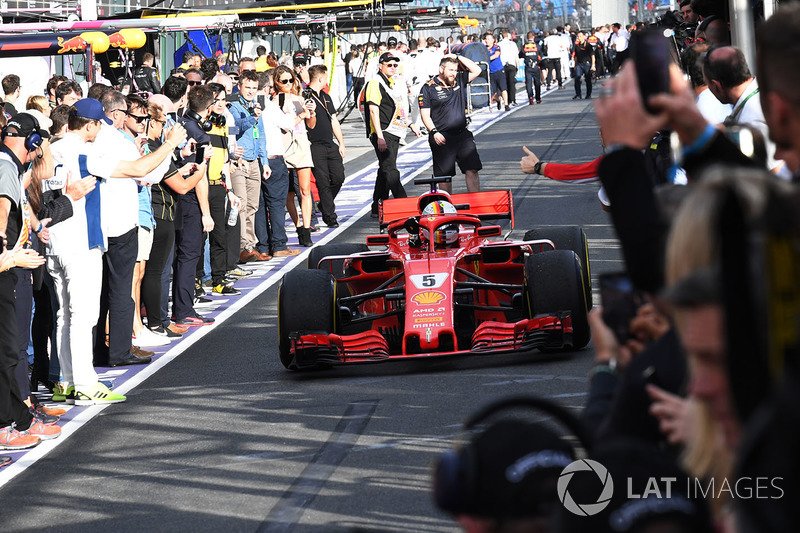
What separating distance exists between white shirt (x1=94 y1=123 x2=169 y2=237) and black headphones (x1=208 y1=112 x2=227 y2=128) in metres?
2.23

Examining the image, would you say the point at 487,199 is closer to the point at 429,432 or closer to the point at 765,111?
the point at 429,432

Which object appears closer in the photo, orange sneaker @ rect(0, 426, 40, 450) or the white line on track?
the white line on track

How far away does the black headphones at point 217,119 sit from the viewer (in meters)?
11.6

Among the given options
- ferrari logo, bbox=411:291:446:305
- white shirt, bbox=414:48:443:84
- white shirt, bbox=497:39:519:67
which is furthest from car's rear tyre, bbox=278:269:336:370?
white shirt, bbox=497:39:519:67

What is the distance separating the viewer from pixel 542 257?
8.51 metres

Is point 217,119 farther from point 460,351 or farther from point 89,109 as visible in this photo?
point 460,351

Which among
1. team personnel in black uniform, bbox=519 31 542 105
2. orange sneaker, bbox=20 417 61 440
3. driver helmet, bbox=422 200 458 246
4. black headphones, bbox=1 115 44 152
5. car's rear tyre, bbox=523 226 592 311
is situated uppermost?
team personnel in black uniform, bbox=519 31 542 105

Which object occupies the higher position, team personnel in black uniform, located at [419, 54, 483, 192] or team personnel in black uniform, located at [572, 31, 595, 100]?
team personnel in black uniform, located at [572, 31, 595, 100]

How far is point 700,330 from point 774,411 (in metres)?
0.28

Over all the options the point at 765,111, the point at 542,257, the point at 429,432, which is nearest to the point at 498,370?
the point at 542,257

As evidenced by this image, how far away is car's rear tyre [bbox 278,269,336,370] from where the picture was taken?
27.9 ft

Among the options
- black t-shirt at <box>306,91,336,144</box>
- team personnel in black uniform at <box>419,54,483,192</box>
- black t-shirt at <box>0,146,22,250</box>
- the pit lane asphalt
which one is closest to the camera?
the pit lane asphalt

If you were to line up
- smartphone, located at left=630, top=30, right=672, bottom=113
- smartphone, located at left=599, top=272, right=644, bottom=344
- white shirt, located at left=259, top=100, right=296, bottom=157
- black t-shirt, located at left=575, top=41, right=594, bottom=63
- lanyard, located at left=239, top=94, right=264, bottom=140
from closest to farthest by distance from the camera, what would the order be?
smartphone, located at left=630, top=30, right=672, bottom=113, smartphone, located at left=599, top=272, right=644, bottom=344, lanyard, located at left=239, top=94, right=264, bottom=140, white shirt, located at left=259, top=100, right=296, bottom=157, black t-shirt, located at left=575, top=41, right=594, bottom=63

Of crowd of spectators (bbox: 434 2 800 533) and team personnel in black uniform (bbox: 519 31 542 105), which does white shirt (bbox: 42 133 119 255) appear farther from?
team personnel in black uniform (bbox: 519 31 542 105)
